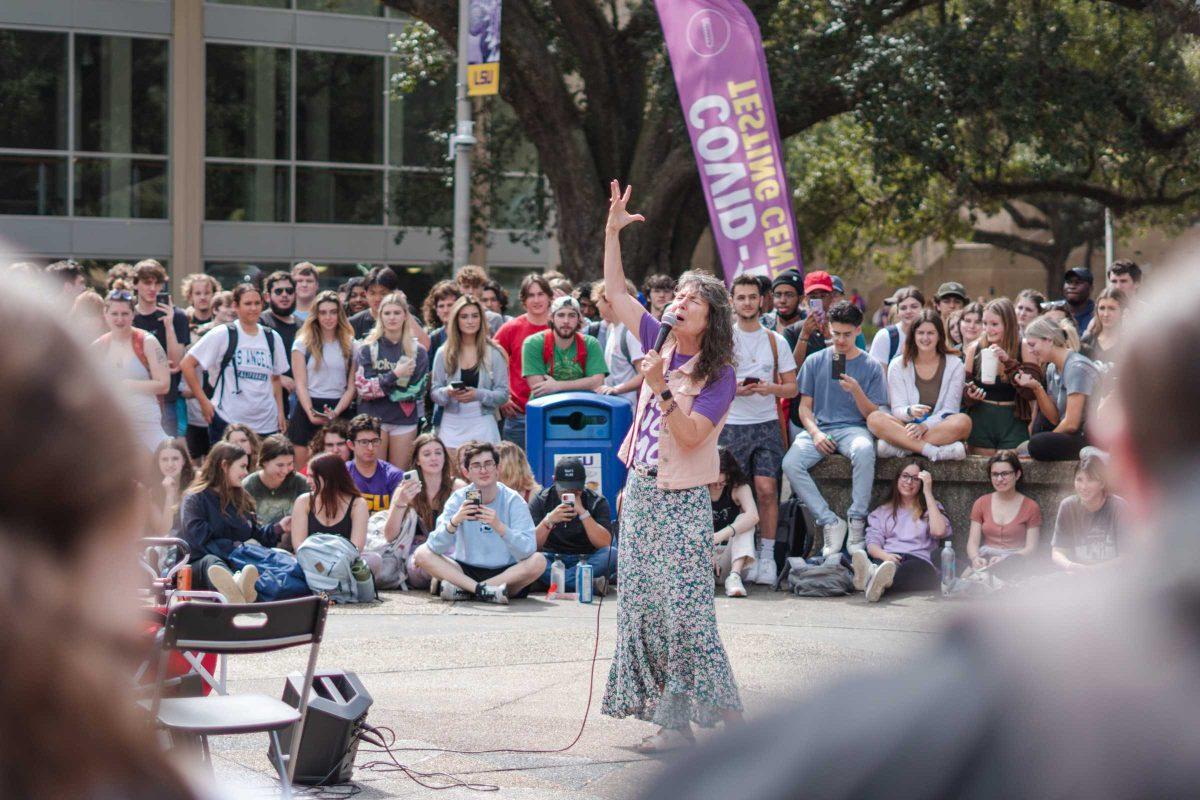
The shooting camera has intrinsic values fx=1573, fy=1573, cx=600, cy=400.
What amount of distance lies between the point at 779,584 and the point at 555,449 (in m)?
1.83

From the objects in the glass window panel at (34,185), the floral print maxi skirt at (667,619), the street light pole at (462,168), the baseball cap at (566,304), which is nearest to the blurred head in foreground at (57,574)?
the floral print maxi skirt at (667,619)

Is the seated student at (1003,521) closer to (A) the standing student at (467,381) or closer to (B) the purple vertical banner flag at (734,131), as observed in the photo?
(B) the purple vertical banner flag at (734,131)

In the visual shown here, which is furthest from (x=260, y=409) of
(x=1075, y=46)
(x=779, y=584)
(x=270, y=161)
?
(x=270, y=161)

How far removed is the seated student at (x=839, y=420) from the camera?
10867mm

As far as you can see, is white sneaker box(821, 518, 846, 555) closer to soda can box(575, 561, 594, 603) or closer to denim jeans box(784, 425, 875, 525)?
denim jeans box(784, 425, 875, 525)

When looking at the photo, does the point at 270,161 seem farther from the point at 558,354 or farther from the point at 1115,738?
the point at 1115,738

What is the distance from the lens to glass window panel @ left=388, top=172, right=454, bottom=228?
2353 centimetres

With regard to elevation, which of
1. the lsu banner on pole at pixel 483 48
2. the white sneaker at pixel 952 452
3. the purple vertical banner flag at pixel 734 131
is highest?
the lsu banner on pole at pixel 483 48

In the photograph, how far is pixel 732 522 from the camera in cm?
1088

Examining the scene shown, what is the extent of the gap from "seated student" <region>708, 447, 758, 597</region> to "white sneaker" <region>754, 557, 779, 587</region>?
73 mm

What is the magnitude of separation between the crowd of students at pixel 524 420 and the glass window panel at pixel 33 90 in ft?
44.5

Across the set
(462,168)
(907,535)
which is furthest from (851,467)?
(462,168)

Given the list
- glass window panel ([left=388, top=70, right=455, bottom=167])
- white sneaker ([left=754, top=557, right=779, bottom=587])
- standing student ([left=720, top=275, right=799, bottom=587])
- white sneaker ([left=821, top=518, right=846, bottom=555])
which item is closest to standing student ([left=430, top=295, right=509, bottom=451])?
standing student ([left=720, top=275, right=799, bottom=587])

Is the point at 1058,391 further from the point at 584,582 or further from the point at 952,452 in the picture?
the point at 584,582
